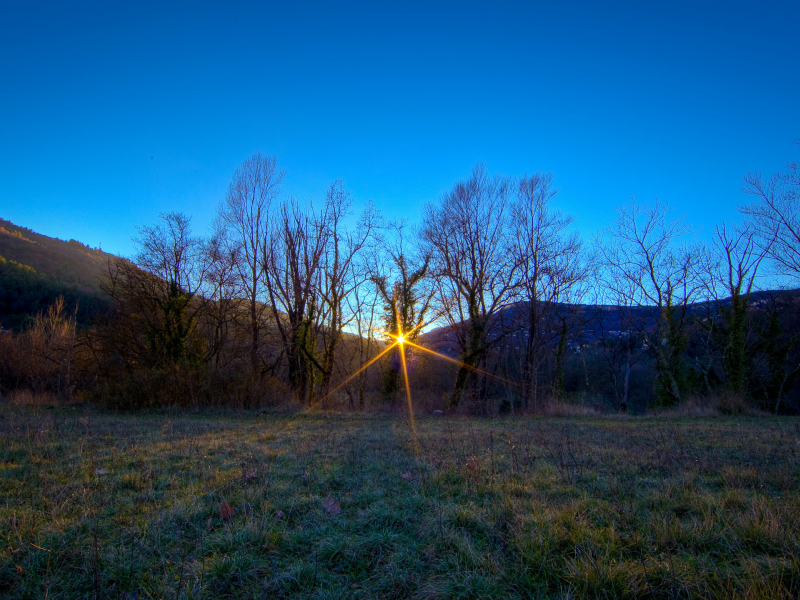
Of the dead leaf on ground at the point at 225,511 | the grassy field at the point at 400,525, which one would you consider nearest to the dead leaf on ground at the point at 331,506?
the grassy field at the point at 400,525

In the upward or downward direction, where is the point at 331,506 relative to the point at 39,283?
downward

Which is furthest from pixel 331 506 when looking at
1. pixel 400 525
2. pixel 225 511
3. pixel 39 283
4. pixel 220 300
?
pixel 39 283

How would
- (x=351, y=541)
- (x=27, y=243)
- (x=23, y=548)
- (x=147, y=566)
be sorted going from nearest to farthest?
1. (x=147, y=566)
2. (x=23, y=548)
3. (x=351, y=541)
4. (x=27, y=243)

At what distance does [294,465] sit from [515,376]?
72.9 feet

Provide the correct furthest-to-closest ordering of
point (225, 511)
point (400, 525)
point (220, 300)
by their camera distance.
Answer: point (220, 300), point (225, 511), point (400, 525)

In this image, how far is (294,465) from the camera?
4965 mm

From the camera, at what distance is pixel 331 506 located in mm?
3383

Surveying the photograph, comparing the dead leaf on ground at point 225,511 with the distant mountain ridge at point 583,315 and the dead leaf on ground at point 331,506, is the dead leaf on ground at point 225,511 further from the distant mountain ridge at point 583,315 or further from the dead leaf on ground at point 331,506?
the distant mountain ridge at point 583,315

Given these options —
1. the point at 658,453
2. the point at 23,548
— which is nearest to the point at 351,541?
the point at 23,548

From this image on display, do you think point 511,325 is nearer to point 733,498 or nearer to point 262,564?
point 733,498

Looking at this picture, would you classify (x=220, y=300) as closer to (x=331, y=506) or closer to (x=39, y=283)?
(x=331, y=506)

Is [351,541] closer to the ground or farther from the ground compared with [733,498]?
closer to the ground

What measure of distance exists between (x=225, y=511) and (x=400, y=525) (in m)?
1.48

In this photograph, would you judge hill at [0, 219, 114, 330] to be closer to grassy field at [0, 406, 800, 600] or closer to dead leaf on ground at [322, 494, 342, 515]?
grassy field at [0, 406, 800, 600]
